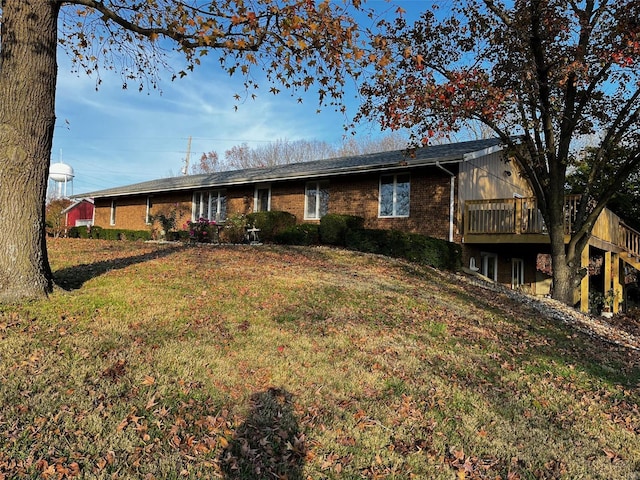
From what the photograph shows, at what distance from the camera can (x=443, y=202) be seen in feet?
50.6

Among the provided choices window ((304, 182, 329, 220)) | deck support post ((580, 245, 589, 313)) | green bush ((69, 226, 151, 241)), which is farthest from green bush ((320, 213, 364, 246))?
green bush ((69, 226, 151, 241))

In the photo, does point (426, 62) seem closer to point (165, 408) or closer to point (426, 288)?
point (426, 288)

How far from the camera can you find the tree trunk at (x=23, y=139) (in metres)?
5.78

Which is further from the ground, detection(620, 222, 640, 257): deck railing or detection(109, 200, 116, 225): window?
detection(109, 200, 116, 225): window

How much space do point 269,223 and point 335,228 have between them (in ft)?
9.78

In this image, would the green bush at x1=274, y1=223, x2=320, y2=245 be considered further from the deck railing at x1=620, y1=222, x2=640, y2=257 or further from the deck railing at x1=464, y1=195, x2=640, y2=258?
the deck railing at x1=620, y1=222, x2=640, y2=257

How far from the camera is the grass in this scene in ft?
11.5

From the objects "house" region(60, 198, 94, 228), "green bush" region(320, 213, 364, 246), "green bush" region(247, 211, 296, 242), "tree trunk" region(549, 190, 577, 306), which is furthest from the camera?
"house" region(60, 198, 94, 228)

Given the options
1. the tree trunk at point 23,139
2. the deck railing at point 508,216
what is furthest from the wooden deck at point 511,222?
the tree trunk at point 23,139

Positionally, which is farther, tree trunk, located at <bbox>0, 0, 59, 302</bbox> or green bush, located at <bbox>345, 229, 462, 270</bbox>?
green bush, located at <bbox>345, 229, 462, 270</bbox>

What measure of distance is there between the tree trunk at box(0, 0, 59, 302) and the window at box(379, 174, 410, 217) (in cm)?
1203

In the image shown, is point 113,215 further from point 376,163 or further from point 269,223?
point 376,163

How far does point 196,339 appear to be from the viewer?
5.34m

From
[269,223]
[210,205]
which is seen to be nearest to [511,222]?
[269,223]
